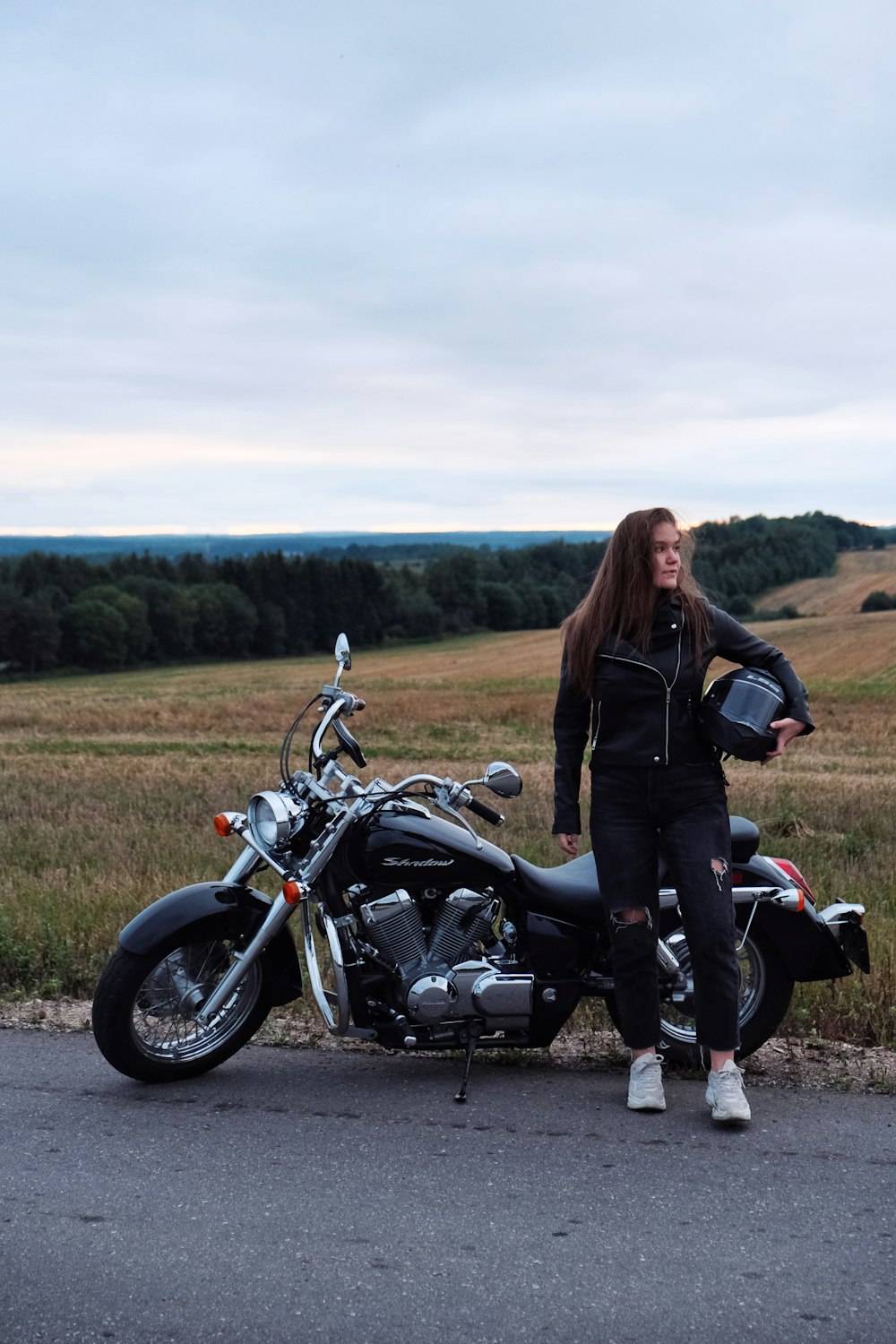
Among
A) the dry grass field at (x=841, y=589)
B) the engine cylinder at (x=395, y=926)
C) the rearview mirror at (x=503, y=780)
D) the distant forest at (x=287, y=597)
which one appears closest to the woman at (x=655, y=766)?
the rearview mirror at (x=503, y=780)

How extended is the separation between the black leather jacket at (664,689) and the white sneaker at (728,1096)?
92 centimetres

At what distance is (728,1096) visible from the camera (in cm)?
407

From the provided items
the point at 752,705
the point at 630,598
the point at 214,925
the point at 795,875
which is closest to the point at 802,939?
the point at 795,875

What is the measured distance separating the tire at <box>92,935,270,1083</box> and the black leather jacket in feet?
4.32

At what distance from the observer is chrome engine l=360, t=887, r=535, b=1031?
4.36 metres

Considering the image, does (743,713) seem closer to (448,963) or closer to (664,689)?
(664,689)

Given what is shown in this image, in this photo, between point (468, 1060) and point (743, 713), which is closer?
point (743, 713)

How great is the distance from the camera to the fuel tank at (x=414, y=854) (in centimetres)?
438

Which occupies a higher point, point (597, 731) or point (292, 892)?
point (597, 731)

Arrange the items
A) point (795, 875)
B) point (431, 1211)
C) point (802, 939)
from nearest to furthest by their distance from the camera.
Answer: point (431, 1211) → point (802, 939) → point (795, 875)

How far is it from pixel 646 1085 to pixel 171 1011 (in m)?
1.68

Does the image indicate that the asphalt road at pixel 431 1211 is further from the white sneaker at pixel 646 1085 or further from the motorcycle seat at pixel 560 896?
the motorcycle seat at pixel 560 896

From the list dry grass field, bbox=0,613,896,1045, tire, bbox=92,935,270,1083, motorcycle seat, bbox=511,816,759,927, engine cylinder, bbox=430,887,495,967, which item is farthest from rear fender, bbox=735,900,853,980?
tire, bbox=92,935,270,1083

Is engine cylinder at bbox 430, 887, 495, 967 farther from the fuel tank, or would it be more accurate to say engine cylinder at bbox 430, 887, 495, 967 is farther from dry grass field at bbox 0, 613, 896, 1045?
dry grass field at bbox 0, 613, 896, 1045
